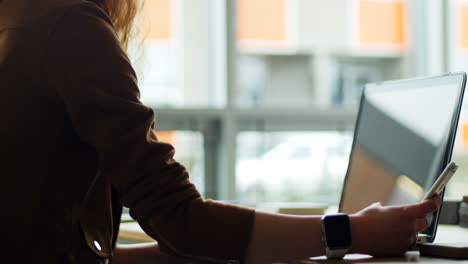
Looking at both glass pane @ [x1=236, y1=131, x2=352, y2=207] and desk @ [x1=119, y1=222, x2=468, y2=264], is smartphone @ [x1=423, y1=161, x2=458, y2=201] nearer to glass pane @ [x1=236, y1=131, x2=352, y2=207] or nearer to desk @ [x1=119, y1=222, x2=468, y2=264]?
desk @ [x1=119, y1=222, x2=468, y2=264]

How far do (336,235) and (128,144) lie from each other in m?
0.39

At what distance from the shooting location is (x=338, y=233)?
1.04m

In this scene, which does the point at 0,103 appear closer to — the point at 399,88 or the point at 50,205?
the point at 50,205

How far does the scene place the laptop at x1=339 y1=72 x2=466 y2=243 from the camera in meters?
1.23

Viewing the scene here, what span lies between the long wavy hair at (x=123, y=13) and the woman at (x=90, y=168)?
0.85 ft

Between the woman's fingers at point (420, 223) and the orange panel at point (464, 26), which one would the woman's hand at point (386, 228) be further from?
the orange panel at point (464, 26)

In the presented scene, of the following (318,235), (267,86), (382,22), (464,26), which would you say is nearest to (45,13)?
(318,235)

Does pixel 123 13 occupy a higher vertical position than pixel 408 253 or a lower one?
higher

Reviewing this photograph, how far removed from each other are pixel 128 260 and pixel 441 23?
8.63 feet

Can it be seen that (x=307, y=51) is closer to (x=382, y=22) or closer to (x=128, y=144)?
(x=382, y=22)

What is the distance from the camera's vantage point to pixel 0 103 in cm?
105

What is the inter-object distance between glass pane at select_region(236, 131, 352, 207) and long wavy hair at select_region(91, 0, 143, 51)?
175cm

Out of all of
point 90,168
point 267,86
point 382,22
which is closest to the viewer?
point 90,168

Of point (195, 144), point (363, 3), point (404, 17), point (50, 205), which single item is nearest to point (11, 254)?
point (50, 205)
